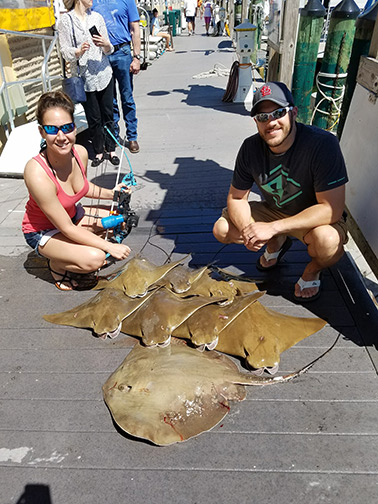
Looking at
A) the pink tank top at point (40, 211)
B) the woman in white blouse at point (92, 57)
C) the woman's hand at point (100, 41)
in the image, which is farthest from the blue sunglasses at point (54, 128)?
the woman's hand at point (100, 41)

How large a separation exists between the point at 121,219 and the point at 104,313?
1.06m

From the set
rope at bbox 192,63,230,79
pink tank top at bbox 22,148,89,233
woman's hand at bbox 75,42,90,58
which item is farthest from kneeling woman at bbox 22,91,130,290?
rope at bbox 192,63,230,79

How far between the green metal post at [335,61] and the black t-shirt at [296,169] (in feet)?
9.20

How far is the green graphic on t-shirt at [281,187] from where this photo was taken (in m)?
2.69

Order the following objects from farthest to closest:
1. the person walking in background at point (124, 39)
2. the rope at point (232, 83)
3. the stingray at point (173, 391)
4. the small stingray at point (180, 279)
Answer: the rope at point (232, 83) → the person walking in background at point (124, 39) → the small stingray at point (180, 279) → the stingray at point (173, 391)

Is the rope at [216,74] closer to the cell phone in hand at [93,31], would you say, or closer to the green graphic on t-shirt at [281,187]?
the cell phone in hand at [93,31]

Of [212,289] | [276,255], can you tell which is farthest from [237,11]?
[212,289]

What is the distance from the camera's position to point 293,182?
8.81ft

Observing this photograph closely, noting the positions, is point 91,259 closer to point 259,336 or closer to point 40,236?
point 40,236

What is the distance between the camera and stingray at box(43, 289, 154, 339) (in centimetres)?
256

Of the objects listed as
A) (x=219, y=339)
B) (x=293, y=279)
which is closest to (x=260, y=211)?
(x=293, y=279)

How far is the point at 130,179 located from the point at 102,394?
302 cm

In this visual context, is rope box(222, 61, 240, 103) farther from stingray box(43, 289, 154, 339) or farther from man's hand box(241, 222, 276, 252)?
stingray box(43, 289, 154, 339)

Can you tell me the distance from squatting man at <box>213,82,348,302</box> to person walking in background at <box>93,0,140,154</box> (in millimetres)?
3275
